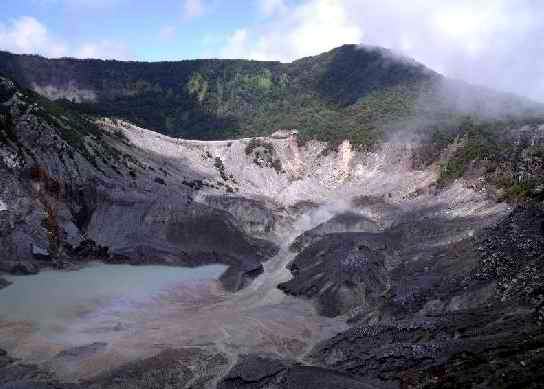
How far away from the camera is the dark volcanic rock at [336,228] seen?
200ft

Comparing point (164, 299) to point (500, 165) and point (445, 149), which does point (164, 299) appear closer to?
point (500, 165)

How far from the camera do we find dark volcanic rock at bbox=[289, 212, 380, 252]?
200 ft

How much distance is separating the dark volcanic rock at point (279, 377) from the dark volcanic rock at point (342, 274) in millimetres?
11631

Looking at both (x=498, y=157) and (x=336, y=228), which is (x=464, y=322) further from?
(x=498, y=157)

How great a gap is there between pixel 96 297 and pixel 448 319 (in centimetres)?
2512

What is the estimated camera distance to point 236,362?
106 ft

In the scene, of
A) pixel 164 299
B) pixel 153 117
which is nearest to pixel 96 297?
pixel 164 299

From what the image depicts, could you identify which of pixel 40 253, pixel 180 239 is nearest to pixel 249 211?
pixel 180 239

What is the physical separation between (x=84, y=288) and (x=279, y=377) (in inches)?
908

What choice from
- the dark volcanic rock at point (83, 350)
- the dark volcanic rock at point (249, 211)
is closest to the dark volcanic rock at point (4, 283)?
the dark volcanic rock at point (83, 350)

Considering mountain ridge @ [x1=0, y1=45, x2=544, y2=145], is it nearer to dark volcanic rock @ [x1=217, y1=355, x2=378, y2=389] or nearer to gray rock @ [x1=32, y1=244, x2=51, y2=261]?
gray rock @ [x1=32, y1=244, x2=51, y2=261]

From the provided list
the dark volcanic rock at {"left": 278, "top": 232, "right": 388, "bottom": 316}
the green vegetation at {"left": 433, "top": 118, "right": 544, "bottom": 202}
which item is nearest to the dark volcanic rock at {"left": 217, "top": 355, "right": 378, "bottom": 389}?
the dark volcanic rock at {"left": 278, "top": 232, "right": 388, "bottom": 316}

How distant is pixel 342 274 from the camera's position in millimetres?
44219

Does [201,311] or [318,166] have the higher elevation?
[318,166]
